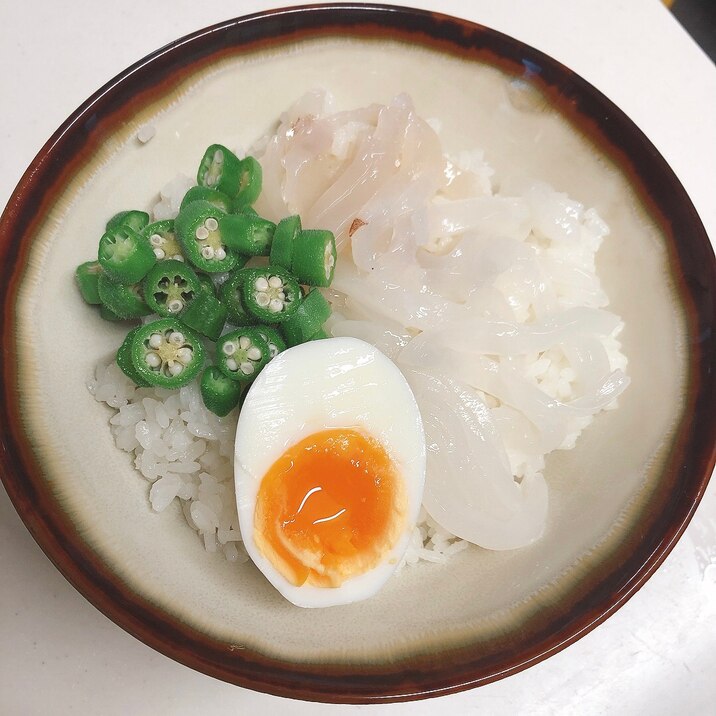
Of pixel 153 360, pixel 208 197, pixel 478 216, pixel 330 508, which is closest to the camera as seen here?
pixel 330 508

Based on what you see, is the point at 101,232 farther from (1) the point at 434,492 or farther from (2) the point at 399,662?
(2) the point at 399,662

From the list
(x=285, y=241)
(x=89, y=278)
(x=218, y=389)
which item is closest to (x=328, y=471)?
(x=218, y=389)

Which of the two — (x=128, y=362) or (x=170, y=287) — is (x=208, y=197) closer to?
(x=170, y=287)

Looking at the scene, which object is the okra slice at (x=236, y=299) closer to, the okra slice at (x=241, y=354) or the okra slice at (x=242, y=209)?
the okra slice at (x=241, y=354)

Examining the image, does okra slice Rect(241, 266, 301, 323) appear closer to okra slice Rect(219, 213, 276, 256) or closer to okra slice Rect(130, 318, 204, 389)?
okra slice Rect(219, 213, 276, 256)

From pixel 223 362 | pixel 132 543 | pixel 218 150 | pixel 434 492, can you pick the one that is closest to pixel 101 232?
pixel 218 150
